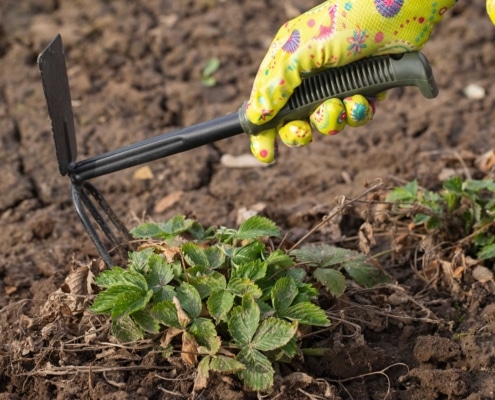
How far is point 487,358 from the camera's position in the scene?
7.27 feet

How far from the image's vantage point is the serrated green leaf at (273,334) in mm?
2031

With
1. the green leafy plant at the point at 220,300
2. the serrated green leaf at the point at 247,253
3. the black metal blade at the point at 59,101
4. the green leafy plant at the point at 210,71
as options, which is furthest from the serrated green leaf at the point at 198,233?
A: the green leafy plant at the point at 210,71

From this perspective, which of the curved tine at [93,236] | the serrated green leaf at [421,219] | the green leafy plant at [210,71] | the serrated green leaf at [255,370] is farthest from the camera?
the green leafy plant at [210,71]

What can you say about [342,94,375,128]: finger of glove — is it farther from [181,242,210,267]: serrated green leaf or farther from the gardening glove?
[181,242,210,267]: serrated green leaf

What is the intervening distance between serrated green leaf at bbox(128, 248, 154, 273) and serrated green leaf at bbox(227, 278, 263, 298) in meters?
0.23

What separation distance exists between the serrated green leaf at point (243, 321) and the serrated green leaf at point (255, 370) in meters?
0.03

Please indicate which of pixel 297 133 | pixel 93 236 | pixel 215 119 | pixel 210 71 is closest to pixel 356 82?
pixel 297 133

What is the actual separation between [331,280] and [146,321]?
0.49 meters

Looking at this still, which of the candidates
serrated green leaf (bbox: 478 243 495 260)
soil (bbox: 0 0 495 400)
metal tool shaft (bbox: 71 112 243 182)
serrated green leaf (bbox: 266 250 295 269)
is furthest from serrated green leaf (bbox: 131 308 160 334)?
serrated green leaf (bbox: 478 243 495 260)

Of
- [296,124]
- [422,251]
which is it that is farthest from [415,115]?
[296,124]

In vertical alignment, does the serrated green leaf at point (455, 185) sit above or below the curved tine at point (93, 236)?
below

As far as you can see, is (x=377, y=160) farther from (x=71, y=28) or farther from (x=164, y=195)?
(x=71, y=28)

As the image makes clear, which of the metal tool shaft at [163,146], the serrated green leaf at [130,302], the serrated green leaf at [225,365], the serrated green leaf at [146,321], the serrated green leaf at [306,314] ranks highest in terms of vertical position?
the metal tool shaft at [163,146]

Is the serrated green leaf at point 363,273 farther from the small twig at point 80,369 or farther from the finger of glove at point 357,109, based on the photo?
the small twig at point 80,369
